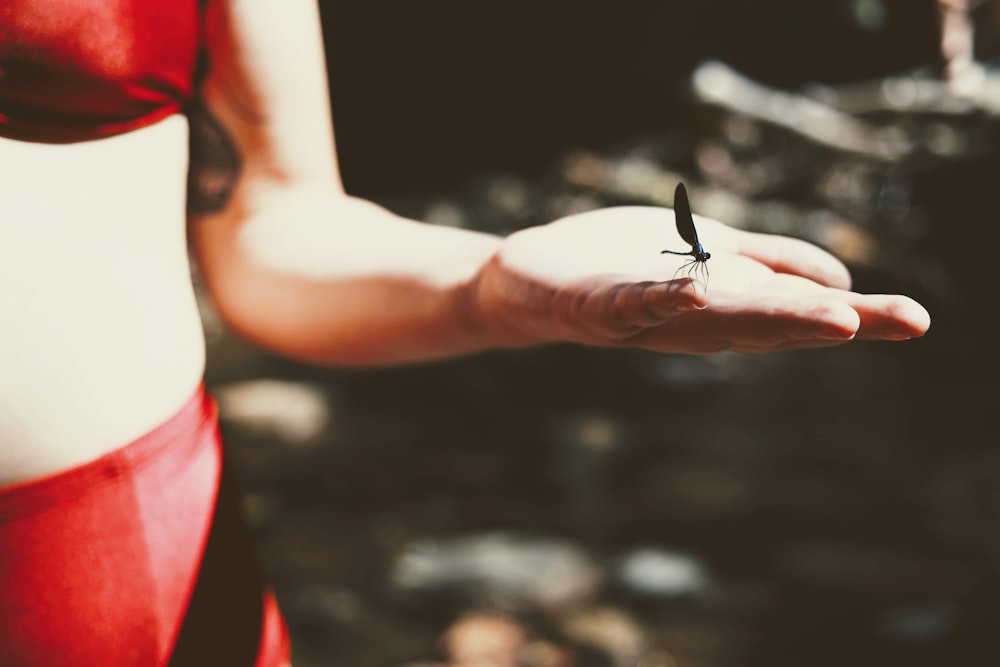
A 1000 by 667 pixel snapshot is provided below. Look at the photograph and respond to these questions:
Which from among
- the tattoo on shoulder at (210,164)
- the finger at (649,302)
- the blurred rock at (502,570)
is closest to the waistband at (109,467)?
the tattoo on shoulder at (210,164)

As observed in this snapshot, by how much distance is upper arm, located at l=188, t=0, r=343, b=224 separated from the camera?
1104 mm

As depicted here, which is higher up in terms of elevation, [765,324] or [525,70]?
[525,70]

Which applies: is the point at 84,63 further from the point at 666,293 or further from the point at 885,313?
the point at 885,313

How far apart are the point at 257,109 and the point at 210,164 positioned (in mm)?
109

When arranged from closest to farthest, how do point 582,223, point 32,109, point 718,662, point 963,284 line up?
point 32,109 → point 582,223 → point 718,662 → point 963,284

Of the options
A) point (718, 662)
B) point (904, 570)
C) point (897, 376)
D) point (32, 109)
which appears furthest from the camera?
point (897, 376)

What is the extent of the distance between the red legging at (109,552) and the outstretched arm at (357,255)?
0.77 feet

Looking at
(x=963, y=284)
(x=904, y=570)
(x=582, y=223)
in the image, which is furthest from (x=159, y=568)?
(x=963, y=284)

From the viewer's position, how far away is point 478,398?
498 cm

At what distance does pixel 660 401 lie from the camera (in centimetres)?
490

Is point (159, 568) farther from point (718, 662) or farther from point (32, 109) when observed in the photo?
point (718, 662)

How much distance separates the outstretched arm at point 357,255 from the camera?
0.94 meters

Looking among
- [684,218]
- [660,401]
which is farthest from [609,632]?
[684,218]

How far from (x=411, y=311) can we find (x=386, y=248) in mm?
104
